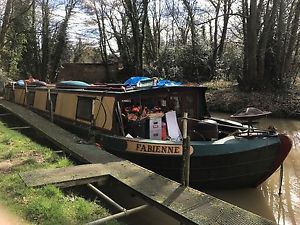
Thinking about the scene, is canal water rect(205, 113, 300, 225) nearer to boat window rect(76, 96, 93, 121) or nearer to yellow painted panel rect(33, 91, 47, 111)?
boat window rect(76, 96, 93, 121)

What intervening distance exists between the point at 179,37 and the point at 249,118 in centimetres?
2724

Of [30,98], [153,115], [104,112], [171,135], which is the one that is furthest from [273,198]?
[30,98]

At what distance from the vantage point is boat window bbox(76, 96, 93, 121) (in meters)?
8.23

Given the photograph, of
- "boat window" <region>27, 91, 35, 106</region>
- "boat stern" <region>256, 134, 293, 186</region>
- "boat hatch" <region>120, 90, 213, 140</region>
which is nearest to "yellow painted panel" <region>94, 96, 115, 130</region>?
"boat hatch" <region>120, 90, 213, 140</region>

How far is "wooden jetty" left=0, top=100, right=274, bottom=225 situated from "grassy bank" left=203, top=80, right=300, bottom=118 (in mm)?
10718

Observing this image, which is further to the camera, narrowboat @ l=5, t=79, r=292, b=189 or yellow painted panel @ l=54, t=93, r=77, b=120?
yellow painted panel @ l=54, t=93, r=77, b=120

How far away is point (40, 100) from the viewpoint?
472 inches

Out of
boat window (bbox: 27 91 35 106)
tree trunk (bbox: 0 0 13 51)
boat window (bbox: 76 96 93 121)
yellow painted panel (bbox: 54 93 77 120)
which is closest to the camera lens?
boat window (bbox: 76 96 93 121)

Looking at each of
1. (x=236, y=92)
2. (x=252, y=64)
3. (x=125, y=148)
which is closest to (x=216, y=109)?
(x=236, y=92)

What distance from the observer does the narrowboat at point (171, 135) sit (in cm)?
632

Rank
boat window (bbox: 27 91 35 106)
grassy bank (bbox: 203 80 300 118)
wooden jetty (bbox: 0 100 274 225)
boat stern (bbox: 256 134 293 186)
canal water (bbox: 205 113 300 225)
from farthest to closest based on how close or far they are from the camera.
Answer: grassy bank (bbox: 203 80 300 118)
boat window (bbox: 27 91 35 106)
boat stern (bbox: 256 134 293 186)
canal water (bbox: 205 113 300 225)
wooden jetty (bbox: 0 100 274 225)

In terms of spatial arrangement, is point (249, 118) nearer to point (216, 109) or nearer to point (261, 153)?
point (261, 153)

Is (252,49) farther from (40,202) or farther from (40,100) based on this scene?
(40,202)

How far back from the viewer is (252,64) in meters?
17.6
